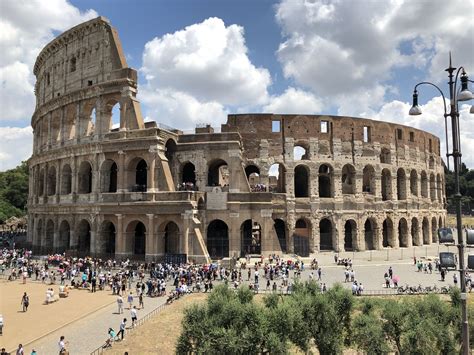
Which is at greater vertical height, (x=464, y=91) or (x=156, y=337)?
(x=464, y=91)

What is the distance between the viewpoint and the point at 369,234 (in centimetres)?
4012

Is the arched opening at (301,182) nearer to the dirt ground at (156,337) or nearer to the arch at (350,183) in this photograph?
the arch at (350,183)

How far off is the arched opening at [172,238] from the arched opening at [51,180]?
50.2ft

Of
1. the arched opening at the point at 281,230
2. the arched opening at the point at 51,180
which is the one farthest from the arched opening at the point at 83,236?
the arched opening at the point at 281,230

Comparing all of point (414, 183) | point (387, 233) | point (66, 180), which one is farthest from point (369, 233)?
point (66, 180)

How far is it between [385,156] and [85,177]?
102 ft

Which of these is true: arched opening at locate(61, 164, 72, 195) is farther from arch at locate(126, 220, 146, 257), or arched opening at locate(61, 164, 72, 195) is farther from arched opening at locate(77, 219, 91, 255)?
arch at locate(126, 220, 146, 257)

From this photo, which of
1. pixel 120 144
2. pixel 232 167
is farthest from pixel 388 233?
pixel 120 144

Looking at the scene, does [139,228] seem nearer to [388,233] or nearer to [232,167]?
[232,167]

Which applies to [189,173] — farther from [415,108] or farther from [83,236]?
[415,108]

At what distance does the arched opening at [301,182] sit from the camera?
130 feet

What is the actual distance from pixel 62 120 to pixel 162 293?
23070 mm

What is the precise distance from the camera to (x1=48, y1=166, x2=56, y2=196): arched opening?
129 ft

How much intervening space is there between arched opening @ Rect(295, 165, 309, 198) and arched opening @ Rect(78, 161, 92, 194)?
2070 cm
